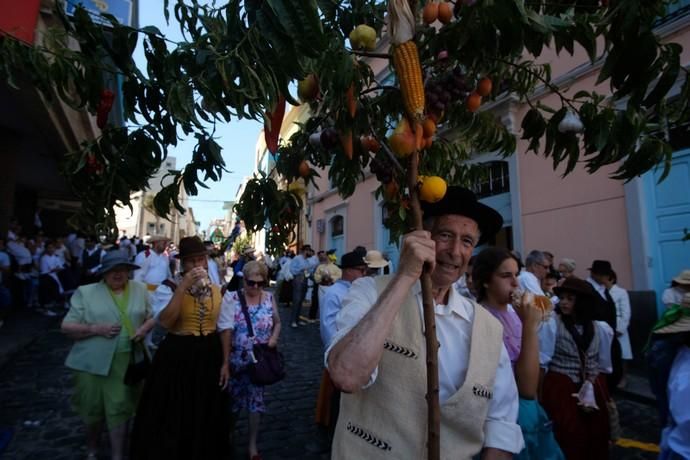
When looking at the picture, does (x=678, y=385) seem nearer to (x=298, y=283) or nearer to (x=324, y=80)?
(x=324, y=80)

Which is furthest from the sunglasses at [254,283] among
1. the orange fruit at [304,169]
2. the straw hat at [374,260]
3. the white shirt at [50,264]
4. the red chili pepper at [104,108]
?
the white shirt at [50,264]

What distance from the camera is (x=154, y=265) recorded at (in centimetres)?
787

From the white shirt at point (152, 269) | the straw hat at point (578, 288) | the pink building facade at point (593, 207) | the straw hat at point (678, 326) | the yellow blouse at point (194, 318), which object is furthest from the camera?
the white shirt at point (152, 269)

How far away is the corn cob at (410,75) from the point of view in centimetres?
129

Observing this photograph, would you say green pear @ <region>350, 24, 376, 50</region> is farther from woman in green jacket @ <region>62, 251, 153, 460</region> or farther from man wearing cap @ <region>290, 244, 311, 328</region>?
man wearing cap @ <region>290, 244, 311, 328</region>

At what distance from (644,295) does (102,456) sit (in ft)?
25.5

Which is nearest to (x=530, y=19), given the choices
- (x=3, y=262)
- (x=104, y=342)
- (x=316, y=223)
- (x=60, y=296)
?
(x=104, y=342)

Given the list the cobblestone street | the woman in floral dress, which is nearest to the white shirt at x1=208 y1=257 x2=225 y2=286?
the cobblestone street

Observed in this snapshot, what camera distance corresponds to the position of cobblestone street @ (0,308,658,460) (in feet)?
12.8

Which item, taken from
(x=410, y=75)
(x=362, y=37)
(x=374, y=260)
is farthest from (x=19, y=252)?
(x=410, y=75)

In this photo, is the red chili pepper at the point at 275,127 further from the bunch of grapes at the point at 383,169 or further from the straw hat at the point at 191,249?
the straw hat at the point at 191,249

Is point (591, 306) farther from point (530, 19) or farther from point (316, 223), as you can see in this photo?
point (316, 223)

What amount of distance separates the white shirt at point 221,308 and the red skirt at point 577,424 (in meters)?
2.86

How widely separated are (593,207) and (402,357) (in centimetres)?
746
